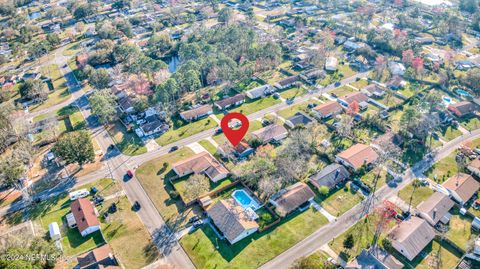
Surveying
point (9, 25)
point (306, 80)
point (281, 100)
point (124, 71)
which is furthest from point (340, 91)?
point (9, 25)

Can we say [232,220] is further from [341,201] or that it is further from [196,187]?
[341,201]

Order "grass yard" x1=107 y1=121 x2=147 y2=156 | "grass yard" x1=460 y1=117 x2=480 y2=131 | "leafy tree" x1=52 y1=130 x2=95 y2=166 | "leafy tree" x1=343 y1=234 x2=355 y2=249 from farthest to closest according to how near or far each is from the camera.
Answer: "grass yard" x1=460 y1=117 x2=480 y2=131 → "grass yard" x1=107 y1=121 x2=147 y2=156 → "leafy tree" x1=52 y1=130 x2=95 y2=166 → "leafy tree" x1=343 y1=234 x2=355 y2=249

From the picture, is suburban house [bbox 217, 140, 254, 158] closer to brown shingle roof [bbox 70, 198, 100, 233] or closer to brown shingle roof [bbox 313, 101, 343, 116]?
brown shingle roof [bbox 313, 101, 343, 116]

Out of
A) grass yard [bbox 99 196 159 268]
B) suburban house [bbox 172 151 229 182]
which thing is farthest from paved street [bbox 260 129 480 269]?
suburban house [bbox 172 151 229 182]

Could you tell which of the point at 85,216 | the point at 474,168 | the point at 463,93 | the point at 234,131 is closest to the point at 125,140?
the point at 85,216

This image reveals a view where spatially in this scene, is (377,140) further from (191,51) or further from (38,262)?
(38,262)
